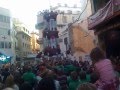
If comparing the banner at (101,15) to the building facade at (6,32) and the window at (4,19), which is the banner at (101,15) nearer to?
the building facade at (6,32)

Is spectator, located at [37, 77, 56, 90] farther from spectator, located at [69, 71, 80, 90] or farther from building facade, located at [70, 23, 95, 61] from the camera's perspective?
building facade, located at [70, 23, 95, 61]

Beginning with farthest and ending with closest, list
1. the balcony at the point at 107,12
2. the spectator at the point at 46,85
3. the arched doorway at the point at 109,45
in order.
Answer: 1. the arched doorway at the point at 109,45
2. the balcony at the point at 107,12
3. the spectator at the point at 46,85

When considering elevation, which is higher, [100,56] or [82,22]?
[82,22]

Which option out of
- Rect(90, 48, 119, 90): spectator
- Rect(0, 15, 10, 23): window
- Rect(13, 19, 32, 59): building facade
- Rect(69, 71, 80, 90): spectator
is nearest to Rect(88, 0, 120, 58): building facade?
Rect(69, 71, 80, 90): spectator

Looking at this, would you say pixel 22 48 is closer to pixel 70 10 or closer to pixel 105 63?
pixel 70 10

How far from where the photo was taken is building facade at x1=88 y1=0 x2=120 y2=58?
680 inches

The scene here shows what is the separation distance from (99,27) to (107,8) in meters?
4.87

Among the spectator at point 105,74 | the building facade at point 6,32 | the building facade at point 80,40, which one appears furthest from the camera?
the building facade at point 6,32

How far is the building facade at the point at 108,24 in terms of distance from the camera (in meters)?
17.3

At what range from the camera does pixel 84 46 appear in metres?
40.5

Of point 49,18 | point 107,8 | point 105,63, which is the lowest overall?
point 105,63

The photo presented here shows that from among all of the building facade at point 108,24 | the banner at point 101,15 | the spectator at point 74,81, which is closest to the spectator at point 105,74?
the spectator at point 74,81

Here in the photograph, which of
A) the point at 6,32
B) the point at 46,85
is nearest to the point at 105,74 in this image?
the point at 46,85

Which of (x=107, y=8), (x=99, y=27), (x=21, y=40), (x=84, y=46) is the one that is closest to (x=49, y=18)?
(x=84, y=46)
